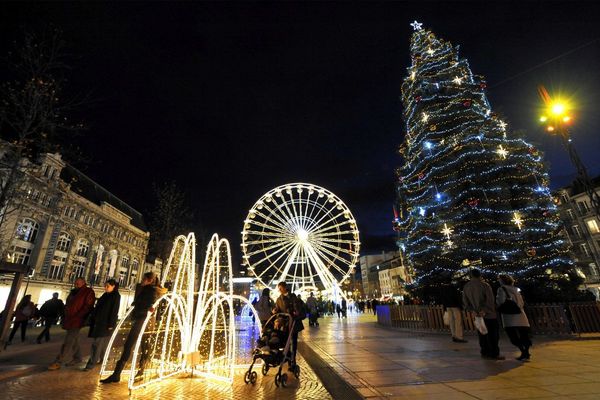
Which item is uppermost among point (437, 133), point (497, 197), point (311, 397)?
point (437, 133)

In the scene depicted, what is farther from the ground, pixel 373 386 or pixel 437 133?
pixel 437 133

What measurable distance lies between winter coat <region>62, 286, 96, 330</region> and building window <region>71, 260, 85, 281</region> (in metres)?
43.3

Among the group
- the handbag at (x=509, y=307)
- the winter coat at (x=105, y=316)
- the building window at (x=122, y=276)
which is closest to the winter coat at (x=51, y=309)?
the winter coat at (x=105, y=316)

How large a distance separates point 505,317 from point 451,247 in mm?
8874

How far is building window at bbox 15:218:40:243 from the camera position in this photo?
34306 millimetres

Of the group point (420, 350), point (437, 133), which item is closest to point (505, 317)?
point (420, 350)

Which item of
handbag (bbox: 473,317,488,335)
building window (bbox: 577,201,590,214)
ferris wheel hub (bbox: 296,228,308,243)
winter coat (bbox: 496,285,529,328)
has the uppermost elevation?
building window (bbox: 577,201,590,214)

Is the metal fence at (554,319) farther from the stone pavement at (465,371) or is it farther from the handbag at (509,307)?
the handbag at (509,307)

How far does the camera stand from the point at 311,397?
A: 485 centimetres

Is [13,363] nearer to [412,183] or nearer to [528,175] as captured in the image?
[412,183]

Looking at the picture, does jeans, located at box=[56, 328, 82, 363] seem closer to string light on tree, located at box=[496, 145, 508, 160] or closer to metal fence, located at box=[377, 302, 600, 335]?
metal fence, located at box=[377, 302, 600, 335]

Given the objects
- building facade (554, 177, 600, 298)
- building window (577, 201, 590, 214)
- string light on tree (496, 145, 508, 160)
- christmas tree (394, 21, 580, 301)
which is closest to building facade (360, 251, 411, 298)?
building facade (554, 177, 600, 298)

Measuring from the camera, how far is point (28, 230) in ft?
117

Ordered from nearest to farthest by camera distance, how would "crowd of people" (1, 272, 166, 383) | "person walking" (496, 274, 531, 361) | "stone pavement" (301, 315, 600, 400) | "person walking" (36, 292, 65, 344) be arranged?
"stone pavement" (301, 315, 600, 400)
"crowd of people" (1, 272, 166, 383)
"person walking" (496, 274, 531, 361)
"person walking" (36, 292, 65, 344)
